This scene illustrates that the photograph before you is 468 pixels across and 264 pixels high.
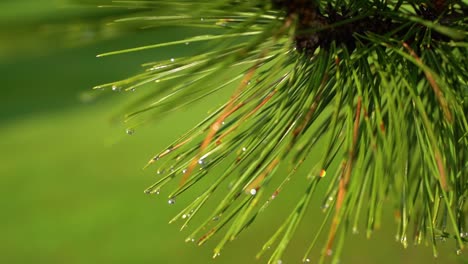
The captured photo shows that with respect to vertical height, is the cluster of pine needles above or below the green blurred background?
above

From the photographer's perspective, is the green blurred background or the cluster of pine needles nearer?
the cluster of pine needles

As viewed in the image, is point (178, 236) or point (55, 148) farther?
point (55, 148)

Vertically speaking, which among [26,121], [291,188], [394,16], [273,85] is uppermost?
[394,16]

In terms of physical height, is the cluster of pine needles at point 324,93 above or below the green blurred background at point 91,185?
above

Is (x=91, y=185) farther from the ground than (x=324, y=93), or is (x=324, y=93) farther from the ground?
(x=324, y=93)

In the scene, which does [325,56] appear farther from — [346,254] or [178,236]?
[178,236]

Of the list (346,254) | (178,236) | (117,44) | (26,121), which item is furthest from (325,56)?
(117,44)

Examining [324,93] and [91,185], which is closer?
[324,93]

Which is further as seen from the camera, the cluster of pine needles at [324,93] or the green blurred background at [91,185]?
the green blurred background at [91,185]
